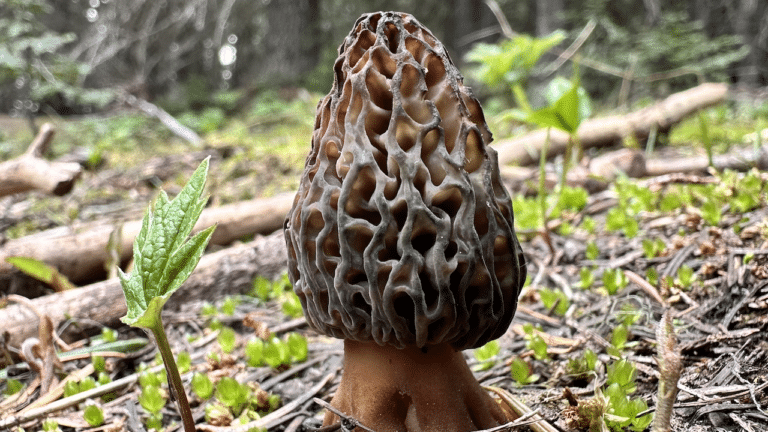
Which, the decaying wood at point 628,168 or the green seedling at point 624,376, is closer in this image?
the green seedling at point 624,376

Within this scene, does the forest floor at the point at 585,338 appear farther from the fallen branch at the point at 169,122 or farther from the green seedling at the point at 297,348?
the fallen branch at the point at 169,122

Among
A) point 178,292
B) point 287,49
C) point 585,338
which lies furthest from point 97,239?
point 287,49

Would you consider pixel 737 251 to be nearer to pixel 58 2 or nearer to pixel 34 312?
pixel 34 312

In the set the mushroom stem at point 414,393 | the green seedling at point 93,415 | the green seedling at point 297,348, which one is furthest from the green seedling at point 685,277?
the green seedling at point 93,415

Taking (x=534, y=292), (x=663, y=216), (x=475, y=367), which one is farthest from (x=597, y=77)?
(x=475, y=367)

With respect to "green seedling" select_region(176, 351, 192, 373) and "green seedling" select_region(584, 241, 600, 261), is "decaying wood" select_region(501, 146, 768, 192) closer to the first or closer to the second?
"green seedling" select_region(584, 241, 600, 261)

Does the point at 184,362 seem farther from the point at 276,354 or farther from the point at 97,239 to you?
the point at 97,239
